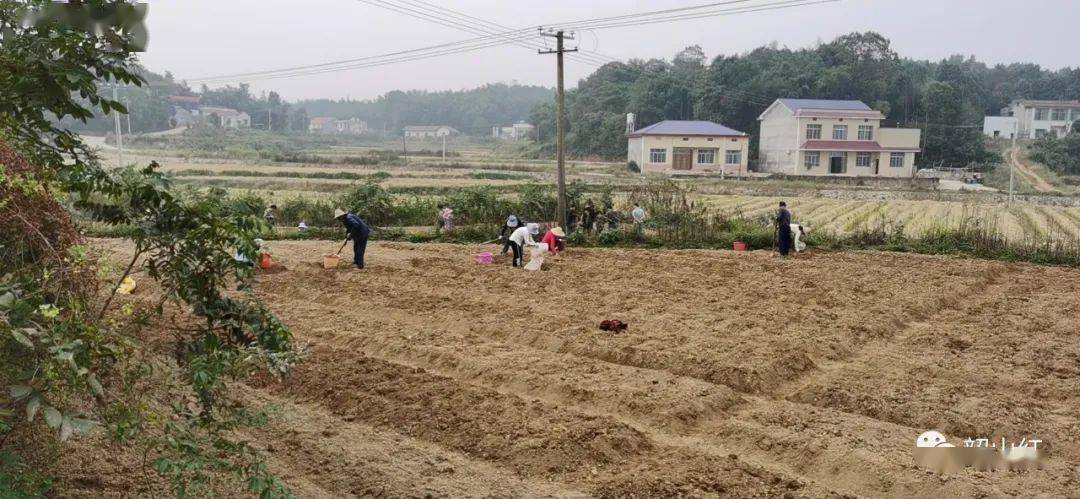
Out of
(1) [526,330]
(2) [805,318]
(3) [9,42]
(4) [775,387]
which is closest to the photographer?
(3) [9,42]

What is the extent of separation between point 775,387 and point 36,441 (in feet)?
21.3

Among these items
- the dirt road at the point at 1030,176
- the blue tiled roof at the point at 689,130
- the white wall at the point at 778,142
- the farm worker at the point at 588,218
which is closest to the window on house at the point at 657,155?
the blue tiled roof at the point at 689,130

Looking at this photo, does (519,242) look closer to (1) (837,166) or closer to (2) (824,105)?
(1) (837,166)

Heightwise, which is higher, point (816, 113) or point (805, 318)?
point (816, 113)

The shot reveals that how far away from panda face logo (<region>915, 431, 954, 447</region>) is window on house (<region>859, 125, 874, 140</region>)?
147 ft

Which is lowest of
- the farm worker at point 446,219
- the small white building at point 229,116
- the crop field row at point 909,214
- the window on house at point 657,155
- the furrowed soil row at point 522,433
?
the furrowed soil row at point 522,433

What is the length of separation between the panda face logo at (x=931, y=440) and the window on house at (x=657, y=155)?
42343mm

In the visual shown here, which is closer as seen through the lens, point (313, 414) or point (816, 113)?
point (313, 414)

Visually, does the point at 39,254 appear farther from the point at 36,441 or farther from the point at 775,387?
the point at 775,387

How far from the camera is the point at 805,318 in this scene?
11086mm

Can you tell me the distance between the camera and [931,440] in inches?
274

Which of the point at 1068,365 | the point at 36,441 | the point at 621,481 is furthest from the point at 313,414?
the point at 1068,365

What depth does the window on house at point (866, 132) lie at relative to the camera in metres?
48.2

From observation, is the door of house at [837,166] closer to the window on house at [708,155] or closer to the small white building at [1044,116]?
Answer: the window on house at [708,155]
